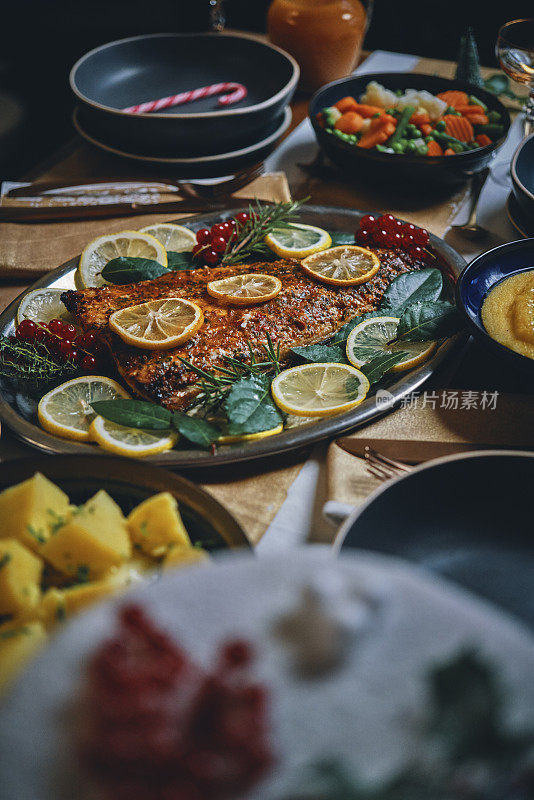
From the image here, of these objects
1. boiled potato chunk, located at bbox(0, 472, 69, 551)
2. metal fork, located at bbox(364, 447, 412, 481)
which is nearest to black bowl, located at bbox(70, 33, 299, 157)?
metal fork, located at bbox(364, 447, 412, 481)

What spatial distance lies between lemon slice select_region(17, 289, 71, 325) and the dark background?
150 centimetres

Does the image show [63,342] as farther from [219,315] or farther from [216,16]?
[216,16]

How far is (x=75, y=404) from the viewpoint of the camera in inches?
48.9

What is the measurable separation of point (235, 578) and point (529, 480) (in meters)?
0.58

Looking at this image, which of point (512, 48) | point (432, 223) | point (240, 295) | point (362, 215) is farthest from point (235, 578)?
point (512, 48)

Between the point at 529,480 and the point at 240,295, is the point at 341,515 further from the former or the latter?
the point at 240,295

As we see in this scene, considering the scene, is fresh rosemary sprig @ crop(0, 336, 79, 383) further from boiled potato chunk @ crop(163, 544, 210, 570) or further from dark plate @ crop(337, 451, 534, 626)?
dark plate @ crop(337, 451, 534, 626)

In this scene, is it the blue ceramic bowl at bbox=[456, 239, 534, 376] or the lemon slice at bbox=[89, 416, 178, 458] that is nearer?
the lemon slice at bbox=[89, 416, 178, 458]

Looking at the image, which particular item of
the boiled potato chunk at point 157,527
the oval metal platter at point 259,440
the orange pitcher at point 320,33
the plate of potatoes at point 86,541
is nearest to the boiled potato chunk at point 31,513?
the plate of potatoes at point 86,541

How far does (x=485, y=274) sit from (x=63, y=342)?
95cm

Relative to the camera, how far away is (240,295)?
57.0 inches

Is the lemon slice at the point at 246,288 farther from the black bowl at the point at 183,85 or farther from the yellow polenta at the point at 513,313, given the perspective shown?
the black bowl at the point at 183,85

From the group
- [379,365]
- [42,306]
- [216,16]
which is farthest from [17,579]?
[216,16]

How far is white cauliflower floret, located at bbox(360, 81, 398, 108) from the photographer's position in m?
2.14
